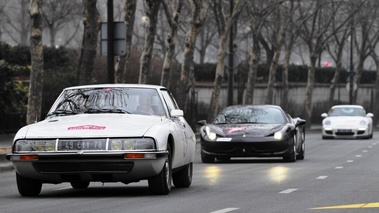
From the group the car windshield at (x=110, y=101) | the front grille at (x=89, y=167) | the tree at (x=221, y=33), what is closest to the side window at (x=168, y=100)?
the car windshield at (x=110, y=101)

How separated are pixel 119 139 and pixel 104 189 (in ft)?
8.20

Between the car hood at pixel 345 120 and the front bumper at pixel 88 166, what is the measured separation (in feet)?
99.6

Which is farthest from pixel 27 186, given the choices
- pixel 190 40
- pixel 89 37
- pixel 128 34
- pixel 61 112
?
pixel 190 40

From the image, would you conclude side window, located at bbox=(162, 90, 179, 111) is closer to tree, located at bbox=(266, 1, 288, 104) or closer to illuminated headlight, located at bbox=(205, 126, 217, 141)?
illuminated headlight, located at bbox=(205, 126, 217, 141)

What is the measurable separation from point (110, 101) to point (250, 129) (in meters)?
9.71

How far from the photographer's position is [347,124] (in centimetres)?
4512

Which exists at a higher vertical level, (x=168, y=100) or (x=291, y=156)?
(x=168, y=100)

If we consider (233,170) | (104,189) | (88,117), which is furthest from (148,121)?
(233,170)

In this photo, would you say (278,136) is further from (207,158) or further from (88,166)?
(88,166)

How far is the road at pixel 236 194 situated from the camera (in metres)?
13.9

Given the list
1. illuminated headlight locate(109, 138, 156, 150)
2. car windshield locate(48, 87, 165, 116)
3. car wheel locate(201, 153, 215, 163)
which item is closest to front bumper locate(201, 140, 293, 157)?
car wheel locate(201, 153, 215, 163)

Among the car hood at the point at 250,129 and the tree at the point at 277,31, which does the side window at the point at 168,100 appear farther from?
the tree at the point at 277,31

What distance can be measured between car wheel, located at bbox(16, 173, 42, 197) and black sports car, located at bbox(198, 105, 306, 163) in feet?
34.4

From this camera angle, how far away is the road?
13852 mm
